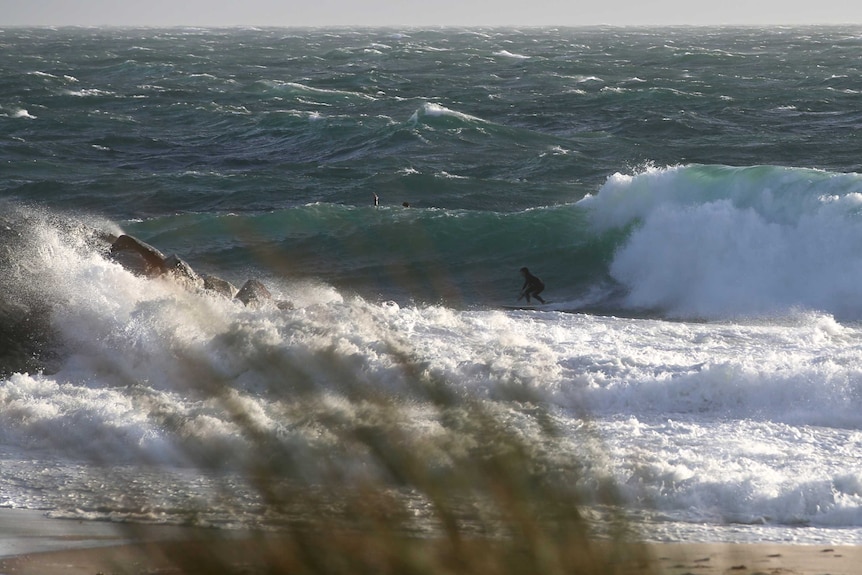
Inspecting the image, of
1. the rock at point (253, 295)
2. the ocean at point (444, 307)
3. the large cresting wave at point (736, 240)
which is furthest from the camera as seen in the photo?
the large cresting wave at point (736, 240)

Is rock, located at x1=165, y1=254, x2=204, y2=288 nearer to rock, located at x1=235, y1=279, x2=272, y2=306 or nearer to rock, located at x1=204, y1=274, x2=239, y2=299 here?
rock, located at x1=204, y1=274, x2=239, y2=299

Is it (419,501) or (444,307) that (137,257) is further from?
(419,501)

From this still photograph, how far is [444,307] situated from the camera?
55.1ft

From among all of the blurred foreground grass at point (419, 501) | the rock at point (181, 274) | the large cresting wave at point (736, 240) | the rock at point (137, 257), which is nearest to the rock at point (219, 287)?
the rock at point (181, 274)

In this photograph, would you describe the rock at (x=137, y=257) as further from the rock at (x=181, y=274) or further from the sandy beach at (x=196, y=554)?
the sandy beach at (x=196, y=554)

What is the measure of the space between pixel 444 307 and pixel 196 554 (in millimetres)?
9686

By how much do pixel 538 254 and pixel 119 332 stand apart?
10.9 metres

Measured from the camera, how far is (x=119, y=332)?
487 inches

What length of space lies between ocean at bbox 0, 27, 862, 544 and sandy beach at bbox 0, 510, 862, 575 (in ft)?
0.81

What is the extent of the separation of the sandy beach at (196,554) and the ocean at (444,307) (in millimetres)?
248

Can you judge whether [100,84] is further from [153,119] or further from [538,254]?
[538,254]

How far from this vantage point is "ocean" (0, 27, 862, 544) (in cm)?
916

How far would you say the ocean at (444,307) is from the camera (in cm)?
916

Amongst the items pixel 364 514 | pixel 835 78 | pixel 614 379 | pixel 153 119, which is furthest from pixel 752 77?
pixel 364 514
